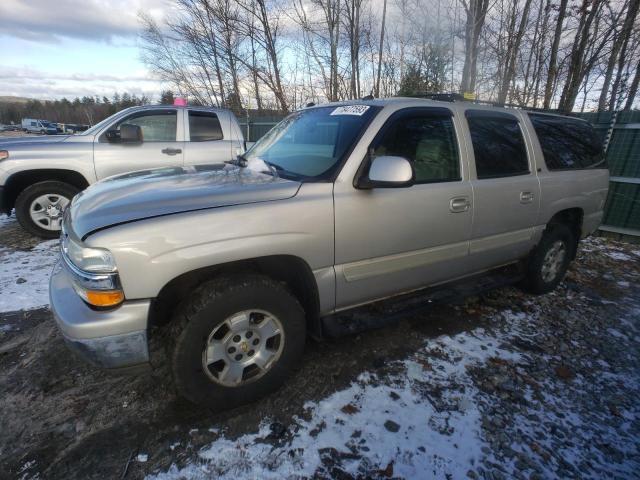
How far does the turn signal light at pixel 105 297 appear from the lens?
1.72m

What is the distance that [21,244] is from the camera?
495 centimetres

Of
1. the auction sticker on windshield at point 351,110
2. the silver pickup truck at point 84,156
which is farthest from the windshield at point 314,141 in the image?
the silver pickup truck at point 84,156

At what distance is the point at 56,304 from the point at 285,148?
6.10 feet

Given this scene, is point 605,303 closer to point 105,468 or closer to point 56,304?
point 105,468

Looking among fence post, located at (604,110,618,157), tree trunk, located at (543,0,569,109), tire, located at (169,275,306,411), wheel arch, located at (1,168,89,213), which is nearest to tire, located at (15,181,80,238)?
wheel arch, located at (1,168,89,213)

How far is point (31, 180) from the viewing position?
5074 mm

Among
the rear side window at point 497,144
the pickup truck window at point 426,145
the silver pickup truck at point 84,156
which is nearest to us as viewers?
the pickup truck window at point 426,145

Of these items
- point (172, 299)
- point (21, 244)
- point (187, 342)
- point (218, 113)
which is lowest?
point (21, 244)

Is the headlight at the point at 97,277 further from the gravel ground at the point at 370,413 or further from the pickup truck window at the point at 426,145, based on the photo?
the pickup truck window at the point at 426,145

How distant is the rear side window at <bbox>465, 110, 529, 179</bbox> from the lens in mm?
2904

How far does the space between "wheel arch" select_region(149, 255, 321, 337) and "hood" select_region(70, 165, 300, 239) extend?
361mm

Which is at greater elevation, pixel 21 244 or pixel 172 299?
pixel 172 299

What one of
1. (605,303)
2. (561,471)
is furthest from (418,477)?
(605,303)

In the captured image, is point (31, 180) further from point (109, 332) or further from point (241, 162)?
point (109, 332)
